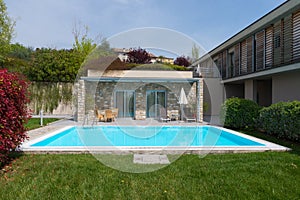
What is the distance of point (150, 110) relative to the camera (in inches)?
631

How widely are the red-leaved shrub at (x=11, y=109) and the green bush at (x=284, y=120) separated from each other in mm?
7702

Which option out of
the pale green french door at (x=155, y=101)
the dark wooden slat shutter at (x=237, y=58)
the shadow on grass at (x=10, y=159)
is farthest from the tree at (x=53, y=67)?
the shadow on grass at (x=10, y=159)

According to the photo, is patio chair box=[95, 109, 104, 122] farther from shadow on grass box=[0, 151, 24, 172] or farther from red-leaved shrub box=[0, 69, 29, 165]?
red-leaved shrub box=[0, 69, 29, 165]

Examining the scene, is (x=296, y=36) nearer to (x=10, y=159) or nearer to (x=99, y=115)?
(x=99, y=115)

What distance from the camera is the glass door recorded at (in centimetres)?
1577

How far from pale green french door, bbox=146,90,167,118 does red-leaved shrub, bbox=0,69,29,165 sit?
11385 mm

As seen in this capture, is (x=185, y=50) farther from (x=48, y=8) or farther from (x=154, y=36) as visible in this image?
(x=48, y=8)

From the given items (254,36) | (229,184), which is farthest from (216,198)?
(254,36)

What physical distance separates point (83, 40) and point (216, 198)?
2519 cm

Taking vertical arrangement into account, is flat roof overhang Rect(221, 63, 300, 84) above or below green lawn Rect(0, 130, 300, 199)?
above

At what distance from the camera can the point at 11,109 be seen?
4.12 m

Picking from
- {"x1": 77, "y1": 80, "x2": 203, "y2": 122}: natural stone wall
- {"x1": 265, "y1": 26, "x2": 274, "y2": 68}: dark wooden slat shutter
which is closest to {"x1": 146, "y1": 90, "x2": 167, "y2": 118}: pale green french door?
{"x1": 77, "y1": 80, "x2": 203, "y2": 122}: natural stone wall

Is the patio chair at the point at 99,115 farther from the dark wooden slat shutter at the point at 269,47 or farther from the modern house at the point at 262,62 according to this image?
the dark wooden slat shutter at the point at 269,47

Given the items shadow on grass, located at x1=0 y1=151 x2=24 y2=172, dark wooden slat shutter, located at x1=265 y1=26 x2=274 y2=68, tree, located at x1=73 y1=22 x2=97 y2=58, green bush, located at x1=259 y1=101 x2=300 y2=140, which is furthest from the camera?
tree, located at x1=73 y1=22 x2=97 y2=58
